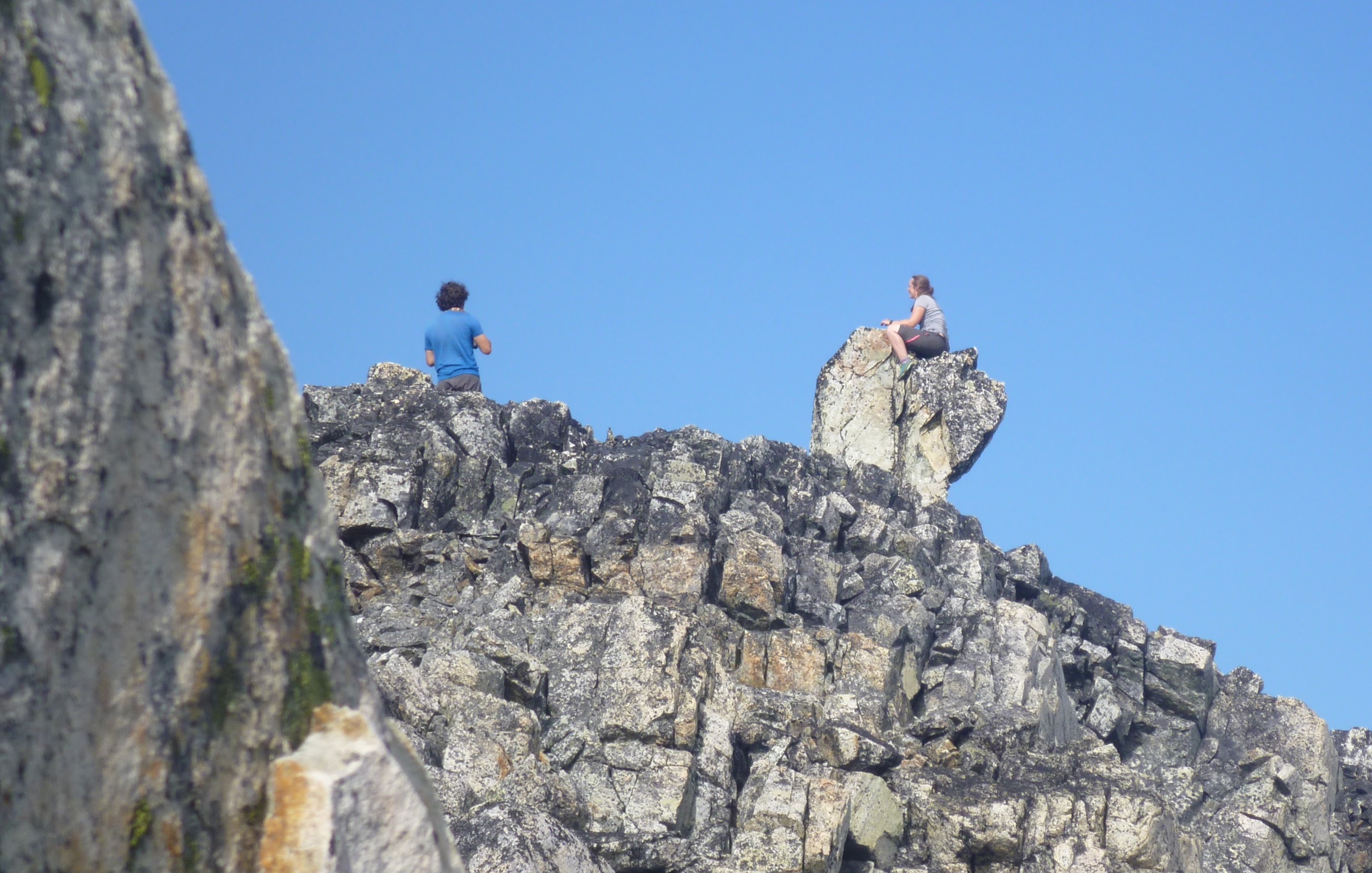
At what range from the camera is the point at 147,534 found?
16.2ft

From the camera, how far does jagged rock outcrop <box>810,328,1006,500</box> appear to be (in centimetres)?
2983

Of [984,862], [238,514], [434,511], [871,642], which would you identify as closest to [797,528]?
[871,642]

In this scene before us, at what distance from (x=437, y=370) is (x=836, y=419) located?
27.5 feet

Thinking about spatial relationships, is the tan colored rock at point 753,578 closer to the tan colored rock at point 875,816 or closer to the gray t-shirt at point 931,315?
the tan colored rock at point 875,816

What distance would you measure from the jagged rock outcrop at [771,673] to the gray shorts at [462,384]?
1.46ft

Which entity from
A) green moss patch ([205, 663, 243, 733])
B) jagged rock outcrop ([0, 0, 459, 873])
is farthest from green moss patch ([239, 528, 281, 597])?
green moss patch ([205, 663, 243, 733])

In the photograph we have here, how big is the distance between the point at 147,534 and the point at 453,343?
22154 mm

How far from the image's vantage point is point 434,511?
79.7ft

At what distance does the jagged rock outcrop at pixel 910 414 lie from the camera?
97.9ft

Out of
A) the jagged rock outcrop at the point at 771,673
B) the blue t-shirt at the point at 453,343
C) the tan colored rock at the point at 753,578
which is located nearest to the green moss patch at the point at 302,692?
the jagged rock outcrop at the point at 771,673

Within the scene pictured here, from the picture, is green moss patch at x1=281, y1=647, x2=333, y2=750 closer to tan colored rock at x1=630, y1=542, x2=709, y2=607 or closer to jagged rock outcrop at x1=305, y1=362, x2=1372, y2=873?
jagged rock outcrop at x1=305, y1=362, x2=1372, y2=873

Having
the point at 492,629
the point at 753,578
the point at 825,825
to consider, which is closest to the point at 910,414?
the point at 753,578

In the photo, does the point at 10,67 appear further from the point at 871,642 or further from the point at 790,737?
the point at 871,642

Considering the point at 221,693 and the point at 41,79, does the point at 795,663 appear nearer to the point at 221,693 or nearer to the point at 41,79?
the point at 221,693
